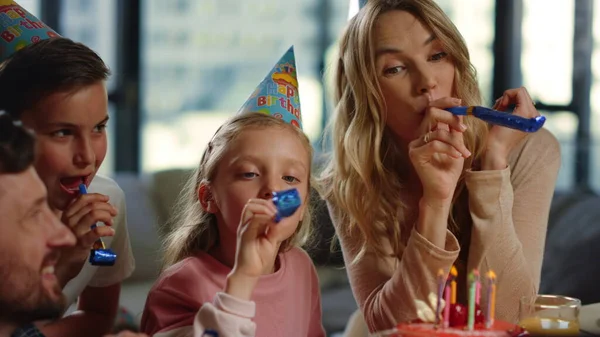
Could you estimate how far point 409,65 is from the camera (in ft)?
5.10

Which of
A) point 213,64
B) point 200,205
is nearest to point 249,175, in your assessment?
point 200,205

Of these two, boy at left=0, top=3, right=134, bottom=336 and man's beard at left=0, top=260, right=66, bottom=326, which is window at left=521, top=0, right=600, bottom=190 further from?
man's beard at left=0, top=260, right=66, bottom=326

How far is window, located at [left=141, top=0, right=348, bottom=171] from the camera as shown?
4715 millimetres

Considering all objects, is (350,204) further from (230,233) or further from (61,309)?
(61,309)

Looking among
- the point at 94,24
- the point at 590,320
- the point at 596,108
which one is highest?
the point at 94,24

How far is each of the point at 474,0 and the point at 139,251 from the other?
8.44ft

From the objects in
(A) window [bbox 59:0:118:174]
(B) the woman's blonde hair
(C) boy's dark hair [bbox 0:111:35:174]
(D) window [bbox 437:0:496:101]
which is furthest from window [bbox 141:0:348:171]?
(C) boy's dark hair [bbox 0:111:35:174]

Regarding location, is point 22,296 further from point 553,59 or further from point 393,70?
point 553,59

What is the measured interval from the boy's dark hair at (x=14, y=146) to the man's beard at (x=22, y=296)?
116mm

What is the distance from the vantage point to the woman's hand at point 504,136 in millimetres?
1544

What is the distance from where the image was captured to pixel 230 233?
1.44m

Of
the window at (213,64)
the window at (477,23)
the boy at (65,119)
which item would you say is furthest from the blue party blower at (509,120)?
the window at (477,23)

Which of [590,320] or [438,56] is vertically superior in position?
[438,56]

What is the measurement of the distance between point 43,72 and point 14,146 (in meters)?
0.20
